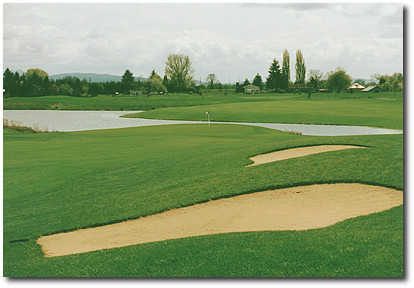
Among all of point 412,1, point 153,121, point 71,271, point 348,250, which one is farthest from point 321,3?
point 153,121

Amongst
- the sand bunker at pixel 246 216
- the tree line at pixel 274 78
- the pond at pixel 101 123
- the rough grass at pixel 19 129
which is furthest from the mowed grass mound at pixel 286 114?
the sand bunker at pixel 246 216

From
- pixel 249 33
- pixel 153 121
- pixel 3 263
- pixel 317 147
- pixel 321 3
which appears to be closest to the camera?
pixel 3 263

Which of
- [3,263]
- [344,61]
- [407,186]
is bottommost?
[3,263]

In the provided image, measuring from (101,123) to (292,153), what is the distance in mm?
26382

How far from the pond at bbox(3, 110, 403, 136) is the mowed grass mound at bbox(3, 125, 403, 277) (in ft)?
33.1

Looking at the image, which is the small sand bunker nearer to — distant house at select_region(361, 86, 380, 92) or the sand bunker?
distant house at select_region(361, 86, 380, 92)

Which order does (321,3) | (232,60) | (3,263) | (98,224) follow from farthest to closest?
(232,60), (98,224), (321,3), (3,263)

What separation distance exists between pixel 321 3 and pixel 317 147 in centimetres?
673

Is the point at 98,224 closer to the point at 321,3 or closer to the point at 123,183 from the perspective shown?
the point at 123,183

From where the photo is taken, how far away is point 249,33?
10188mm

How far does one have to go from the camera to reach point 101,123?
125 ft

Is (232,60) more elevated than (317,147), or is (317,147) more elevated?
(232,60)

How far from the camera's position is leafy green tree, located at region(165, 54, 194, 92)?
12637 mm

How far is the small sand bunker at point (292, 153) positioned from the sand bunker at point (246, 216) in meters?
3.79
